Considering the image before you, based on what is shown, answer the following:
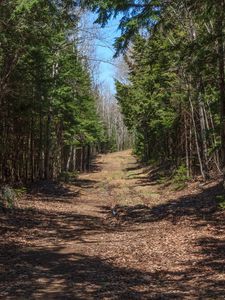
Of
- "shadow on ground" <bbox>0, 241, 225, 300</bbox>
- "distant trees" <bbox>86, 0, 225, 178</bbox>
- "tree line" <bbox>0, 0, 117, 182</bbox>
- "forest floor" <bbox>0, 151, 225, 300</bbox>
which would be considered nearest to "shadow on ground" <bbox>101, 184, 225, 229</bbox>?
"forest floor" <bbox>0, 151, 225, 300</bbox>

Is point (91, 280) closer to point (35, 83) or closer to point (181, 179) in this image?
point (35, 83)

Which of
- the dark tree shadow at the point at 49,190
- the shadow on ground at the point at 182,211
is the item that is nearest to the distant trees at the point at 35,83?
the dark tree shadow at the point at 49,190

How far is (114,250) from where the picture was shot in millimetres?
10039

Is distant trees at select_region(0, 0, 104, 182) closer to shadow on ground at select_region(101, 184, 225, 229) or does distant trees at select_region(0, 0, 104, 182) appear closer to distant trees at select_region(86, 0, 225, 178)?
distant trees at select_region(86, 0, 225, 178)

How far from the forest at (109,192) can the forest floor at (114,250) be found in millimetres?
30

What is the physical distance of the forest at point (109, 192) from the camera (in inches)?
302

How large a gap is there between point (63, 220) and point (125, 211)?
3565 mm

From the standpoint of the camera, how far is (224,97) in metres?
13.7

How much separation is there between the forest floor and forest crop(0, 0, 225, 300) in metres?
0.03

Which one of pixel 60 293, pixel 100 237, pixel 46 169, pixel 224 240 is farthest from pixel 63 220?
pixel 46 169

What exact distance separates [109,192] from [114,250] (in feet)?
52.8

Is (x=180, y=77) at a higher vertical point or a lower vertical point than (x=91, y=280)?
higher

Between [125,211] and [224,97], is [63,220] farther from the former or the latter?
[224,97]

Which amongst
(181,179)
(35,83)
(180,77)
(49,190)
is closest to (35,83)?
(35,83)
